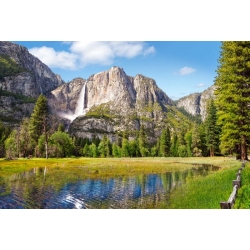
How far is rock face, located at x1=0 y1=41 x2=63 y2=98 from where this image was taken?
1302 centimetres

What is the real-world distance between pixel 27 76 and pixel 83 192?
1031 cm

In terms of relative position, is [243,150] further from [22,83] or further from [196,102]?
[22,83]

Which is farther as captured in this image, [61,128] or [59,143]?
[61,128]

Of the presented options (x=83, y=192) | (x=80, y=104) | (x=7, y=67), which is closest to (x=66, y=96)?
(x=80, y=104)

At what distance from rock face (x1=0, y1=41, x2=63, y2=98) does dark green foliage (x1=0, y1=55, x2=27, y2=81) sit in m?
0.23

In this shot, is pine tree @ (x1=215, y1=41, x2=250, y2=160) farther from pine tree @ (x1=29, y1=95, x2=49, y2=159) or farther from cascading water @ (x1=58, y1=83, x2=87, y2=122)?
pine tree @ (x1=29, y1=95, x2=49, y2=159)

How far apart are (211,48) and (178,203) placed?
24.4ft

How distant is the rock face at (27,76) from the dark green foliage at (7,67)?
0.23m

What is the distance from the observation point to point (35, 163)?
15.0 metres

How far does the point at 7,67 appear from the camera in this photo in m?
14.3
